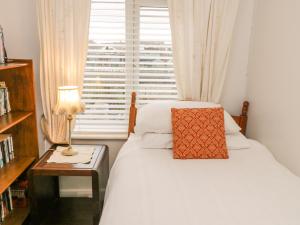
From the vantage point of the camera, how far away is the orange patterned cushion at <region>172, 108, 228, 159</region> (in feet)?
6.66

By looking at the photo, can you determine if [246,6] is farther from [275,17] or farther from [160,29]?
[160,29]

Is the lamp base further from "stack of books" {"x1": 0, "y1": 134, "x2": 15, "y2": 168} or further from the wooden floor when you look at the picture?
the wooden floor

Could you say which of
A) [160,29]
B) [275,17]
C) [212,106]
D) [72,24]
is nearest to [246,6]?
[275,17]

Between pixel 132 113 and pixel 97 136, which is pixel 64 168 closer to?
pixel 97 136

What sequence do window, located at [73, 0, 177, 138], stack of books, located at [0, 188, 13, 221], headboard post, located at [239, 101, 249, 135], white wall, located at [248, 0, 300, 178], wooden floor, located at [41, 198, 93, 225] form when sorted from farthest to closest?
1. headboard post, located at [239, 101, 249, 135]
2. window, located at [73, 0, 177, 138]
3. wooden floor, located at [41, 198, 93, 225]
4. stack of books, located at [0, 188, 13, 221]
5. white wall, located at [248, 0, 300, 178]

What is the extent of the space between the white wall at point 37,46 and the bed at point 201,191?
0.73m

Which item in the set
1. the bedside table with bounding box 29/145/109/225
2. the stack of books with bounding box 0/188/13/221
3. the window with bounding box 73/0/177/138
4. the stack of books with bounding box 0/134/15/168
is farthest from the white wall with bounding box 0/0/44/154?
the stack of books with bounding box 0/188/13/221

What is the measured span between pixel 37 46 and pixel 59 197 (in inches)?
54.3

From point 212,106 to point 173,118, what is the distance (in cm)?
41

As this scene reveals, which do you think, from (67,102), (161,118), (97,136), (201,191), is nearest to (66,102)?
(67,102)

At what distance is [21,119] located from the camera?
209 centimetres

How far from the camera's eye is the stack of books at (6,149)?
2152 mm

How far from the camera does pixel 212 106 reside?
7.67 feet

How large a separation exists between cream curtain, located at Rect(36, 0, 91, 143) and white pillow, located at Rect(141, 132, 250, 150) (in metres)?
0.75
